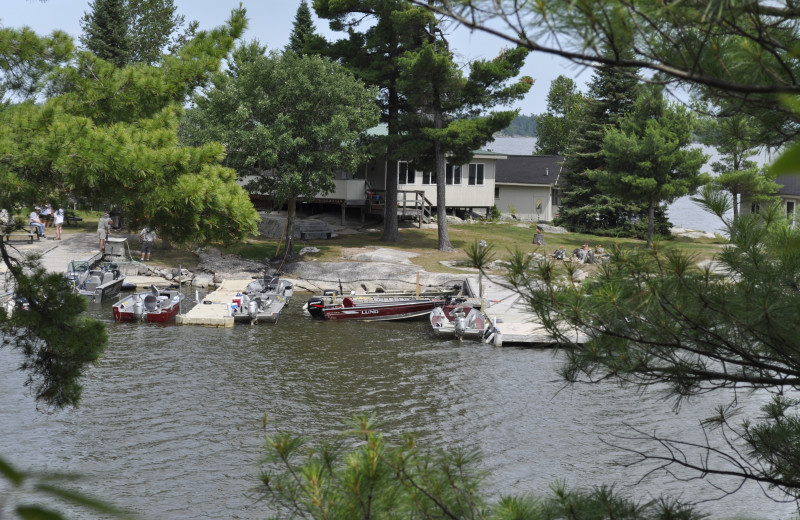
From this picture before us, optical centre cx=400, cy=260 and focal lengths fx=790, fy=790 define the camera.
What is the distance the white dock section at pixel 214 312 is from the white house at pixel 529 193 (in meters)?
28.5

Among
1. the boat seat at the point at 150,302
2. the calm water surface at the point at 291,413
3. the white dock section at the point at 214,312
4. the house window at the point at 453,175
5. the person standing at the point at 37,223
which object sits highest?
the house window at the point at 453,175

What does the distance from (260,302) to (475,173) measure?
83.5 ft

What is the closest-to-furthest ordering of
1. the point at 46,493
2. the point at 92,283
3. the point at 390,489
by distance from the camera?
the point at 46,493 < the point at 390,489 < the point at 92,283

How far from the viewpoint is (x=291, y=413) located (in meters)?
17.1

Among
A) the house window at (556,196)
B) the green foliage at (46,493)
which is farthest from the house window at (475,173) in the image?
the green foliage at (46,493)

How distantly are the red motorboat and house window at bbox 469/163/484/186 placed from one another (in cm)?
2336

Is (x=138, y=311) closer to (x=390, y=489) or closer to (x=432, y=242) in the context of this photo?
(x=432, y=242)

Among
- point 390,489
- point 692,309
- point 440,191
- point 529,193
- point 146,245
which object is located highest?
point 529,193

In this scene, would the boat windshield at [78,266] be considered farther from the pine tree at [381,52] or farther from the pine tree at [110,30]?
the pine tree at [110,30]

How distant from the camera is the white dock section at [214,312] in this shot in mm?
26078

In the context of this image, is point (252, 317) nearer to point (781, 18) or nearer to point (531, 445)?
point (531, 445)

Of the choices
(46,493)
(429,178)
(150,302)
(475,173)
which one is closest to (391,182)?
(429,178)

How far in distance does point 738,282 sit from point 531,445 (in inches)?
393

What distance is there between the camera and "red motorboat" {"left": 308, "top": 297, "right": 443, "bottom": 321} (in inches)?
1080
